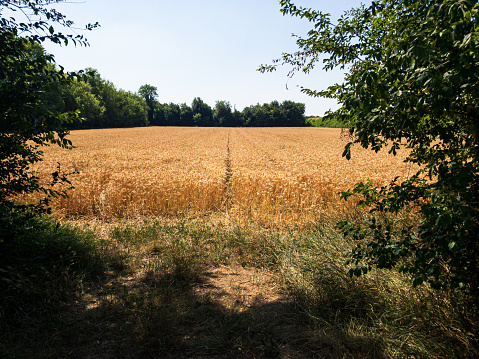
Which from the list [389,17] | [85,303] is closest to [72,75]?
[85,303]

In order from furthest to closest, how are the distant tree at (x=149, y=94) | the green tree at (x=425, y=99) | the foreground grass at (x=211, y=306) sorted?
the distant tree at (x=149, y=94), the foreground grass at (x=211, y=306), the green tree at (x=425, y=99)

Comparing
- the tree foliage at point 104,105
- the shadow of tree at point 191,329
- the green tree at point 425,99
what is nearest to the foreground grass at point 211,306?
the shadow of tree at point 191,329

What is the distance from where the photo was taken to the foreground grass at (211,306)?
8.85ft

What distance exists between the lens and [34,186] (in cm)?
387

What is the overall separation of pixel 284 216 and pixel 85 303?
4.70 meters

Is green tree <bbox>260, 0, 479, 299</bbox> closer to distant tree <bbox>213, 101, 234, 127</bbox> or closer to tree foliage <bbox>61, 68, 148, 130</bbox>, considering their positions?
tree foliage <bbox>61, 68, 148, 130</bbox>

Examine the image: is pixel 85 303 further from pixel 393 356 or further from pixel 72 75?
pixel 393 356

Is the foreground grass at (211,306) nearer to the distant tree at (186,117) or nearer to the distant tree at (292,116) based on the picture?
the distant tree at (292,116)

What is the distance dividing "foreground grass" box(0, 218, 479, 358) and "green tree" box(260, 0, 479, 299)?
725mm

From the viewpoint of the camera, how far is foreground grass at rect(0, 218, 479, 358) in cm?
270

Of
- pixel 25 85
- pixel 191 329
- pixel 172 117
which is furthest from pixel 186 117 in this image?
pixel 191 329

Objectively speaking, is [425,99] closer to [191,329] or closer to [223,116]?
[191,329]

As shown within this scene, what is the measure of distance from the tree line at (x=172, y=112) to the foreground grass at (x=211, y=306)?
7409 cm

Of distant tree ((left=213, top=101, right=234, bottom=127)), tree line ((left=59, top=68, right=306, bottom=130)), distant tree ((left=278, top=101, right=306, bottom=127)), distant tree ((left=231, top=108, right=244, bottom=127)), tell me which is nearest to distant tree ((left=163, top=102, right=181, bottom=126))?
tree line ((left=59, top=68, right=306, bottom=130))
